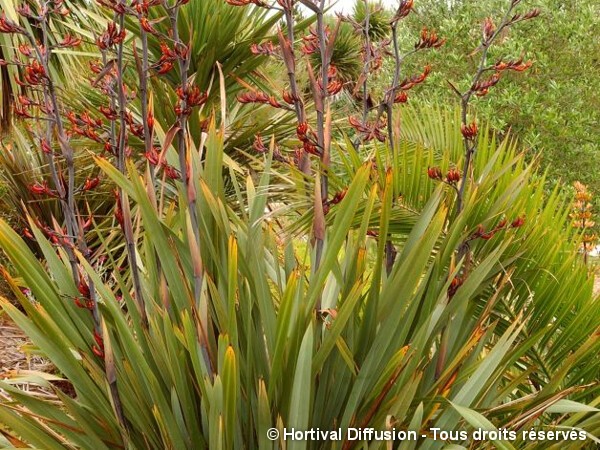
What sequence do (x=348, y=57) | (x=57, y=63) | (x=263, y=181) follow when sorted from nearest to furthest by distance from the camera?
(x=263, y=181) < (x=57, y=63) < (x=348, y=57)

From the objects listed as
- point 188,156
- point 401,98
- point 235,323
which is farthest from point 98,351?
point 401,98

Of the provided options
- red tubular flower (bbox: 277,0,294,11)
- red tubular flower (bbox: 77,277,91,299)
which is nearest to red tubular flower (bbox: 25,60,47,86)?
red tubular flower (bbox: 77,277,91,299)

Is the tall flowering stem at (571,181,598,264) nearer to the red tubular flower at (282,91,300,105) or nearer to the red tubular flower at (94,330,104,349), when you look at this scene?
the red tubular flower at (282,91,300,105)

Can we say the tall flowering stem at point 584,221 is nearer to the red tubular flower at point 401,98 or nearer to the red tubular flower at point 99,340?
the red tubular flower at point 401,98

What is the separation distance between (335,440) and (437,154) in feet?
6.17

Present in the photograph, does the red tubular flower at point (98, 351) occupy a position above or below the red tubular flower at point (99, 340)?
below

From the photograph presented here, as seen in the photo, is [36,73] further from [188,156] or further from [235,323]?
[235,323]

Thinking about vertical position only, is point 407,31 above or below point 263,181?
above

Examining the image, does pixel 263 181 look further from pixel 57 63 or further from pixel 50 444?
pixel 57 63

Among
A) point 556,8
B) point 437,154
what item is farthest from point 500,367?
point 556,8

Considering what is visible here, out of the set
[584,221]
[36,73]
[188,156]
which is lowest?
[584,221]

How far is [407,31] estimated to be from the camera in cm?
943

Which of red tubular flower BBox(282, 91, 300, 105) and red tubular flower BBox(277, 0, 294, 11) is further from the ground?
red tubular flower BBox(277, 0, 294, 11)

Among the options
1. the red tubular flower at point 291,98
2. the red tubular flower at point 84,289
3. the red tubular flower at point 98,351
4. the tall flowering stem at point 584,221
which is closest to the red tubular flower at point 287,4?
the red tubular flower at point 291,98
